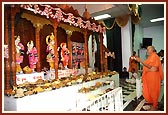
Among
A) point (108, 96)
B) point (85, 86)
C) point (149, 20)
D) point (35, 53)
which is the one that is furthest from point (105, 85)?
point (149, 20)

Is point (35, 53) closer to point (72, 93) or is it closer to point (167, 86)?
point (72, 93)

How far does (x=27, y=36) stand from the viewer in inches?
138

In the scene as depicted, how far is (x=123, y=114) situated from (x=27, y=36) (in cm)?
237

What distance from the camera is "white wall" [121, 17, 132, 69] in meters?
5.72

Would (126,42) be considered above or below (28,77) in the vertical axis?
above

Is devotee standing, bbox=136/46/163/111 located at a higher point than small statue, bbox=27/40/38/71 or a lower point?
lower

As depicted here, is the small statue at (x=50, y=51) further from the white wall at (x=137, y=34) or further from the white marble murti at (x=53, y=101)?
the white wall at (x=137, y=34)

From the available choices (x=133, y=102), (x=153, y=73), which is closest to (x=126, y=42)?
(x=133, y=102)

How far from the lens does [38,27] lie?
3471 millimetres

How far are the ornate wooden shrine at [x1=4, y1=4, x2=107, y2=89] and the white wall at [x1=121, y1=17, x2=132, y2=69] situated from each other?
1.31 meters

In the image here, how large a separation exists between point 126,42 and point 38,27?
10.8ft

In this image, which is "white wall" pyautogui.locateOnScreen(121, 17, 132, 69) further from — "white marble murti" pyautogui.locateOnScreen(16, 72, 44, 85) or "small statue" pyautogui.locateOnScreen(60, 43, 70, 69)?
"white marble murti" pyautogui.locateOnScreen(16, 72, 44, 85)

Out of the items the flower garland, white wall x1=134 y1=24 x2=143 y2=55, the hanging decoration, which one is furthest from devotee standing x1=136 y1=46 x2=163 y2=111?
the hanging decoration

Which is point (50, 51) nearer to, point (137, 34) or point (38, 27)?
point (38, 27)
